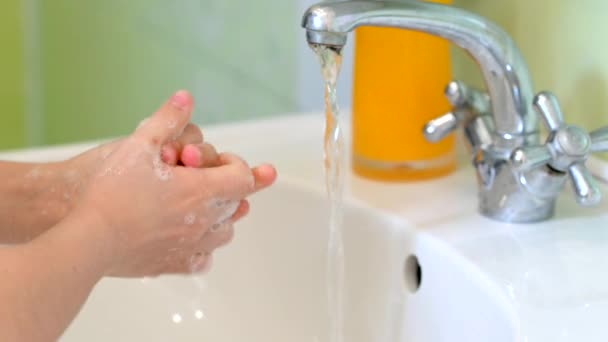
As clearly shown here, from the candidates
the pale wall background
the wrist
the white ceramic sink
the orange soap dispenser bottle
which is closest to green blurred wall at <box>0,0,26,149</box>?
the pale wall background

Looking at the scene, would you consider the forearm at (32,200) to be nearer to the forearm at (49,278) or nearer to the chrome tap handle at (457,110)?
the forearm at (49,278)

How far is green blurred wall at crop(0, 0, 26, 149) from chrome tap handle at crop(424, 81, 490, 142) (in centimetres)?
118

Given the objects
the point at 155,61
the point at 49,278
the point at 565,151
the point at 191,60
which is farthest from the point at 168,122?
the point at 155,61

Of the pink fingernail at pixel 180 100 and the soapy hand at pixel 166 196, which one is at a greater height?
the pink fingernail at pixel 180 100

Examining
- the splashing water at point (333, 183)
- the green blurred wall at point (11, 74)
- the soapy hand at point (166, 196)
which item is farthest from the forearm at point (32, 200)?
the green blurred wall at point (11, 74)

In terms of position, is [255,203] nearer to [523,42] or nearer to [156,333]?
[156,333]

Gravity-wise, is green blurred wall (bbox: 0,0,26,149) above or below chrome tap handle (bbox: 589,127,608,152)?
below

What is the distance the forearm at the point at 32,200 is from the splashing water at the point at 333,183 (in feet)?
0.56

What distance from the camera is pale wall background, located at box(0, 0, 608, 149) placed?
627mm

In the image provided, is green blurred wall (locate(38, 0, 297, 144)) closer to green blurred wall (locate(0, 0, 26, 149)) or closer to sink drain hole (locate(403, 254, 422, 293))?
green blurred wall (locate(0, 0, 26, 149))

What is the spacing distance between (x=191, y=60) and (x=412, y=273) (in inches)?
23.6

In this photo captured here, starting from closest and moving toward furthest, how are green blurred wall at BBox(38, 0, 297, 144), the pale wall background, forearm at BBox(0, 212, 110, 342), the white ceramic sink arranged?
forearm at BBox(0, 212, 110, 342) → the white ceramic sink → the pale wall background → green blurred wall at BBox(38, 0, 297, 144)

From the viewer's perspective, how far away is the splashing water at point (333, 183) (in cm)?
50

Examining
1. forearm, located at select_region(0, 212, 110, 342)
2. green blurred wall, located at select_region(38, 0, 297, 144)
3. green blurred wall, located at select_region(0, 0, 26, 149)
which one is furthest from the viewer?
green blurred wall, located at select_region(0, 0, 26, 149)
